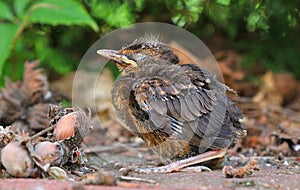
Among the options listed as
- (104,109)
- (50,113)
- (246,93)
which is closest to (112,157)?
(50,113)

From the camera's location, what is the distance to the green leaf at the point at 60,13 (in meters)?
5.14

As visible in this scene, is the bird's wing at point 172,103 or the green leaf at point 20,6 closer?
the bird's wing at point 172,103

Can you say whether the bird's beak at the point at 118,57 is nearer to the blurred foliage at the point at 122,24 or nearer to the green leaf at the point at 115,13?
the blurred foliage at the point at 122,24

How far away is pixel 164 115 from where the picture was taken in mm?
3518

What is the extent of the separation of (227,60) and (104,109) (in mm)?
1666

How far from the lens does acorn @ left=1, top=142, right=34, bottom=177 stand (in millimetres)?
3055

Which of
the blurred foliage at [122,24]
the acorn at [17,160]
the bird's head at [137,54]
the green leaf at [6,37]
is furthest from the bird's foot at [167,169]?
the green leaf at [6,37]

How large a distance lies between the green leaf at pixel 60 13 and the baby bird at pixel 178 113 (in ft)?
4.88

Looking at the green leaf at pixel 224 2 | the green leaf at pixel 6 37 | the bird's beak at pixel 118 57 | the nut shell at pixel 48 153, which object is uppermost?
the green leaf at pixel 224 2

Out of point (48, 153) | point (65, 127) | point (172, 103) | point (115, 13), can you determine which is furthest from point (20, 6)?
point (48, 153)

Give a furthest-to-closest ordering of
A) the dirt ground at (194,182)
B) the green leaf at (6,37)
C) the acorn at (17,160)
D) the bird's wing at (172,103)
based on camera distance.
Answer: the green leaf at (6,37), the bird's wing at (172,103), the acorn at (17,160), the dirt ground at (194,182)

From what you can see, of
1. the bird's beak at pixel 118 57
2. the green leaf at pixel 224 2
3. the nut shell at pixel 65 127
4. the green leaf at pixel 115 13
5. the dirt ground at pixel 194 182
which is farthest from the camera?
the green leaf at pixel 115 13

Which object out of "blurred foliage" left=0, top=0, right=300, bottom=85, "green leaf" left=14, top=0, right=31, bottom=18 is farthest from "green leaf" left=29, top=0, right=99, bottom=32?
"green leaf" left=14, top=0, right=31, bottom=18

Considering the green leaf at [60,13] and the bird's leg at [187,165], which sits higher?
the green leaf at [60,13]
